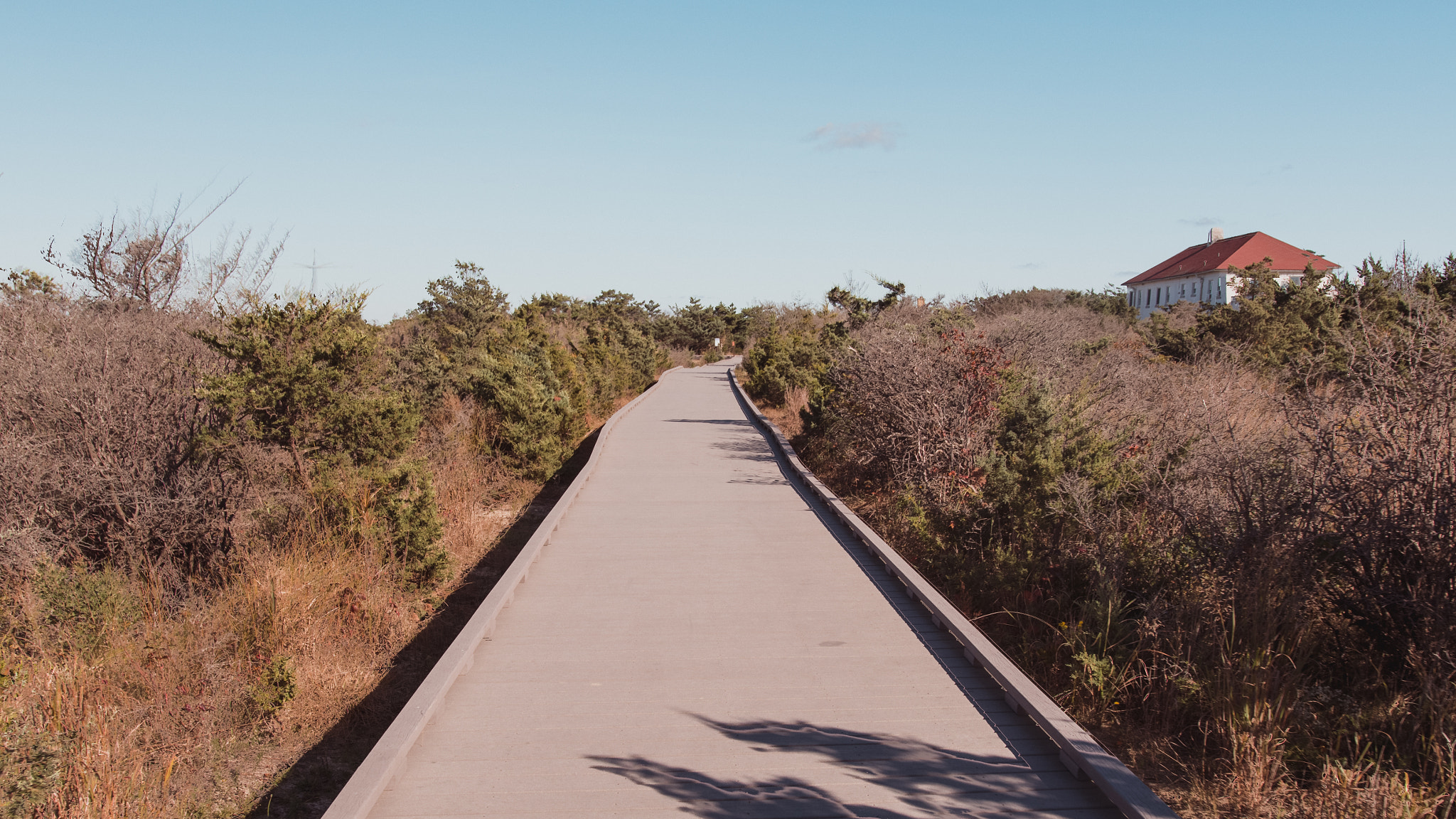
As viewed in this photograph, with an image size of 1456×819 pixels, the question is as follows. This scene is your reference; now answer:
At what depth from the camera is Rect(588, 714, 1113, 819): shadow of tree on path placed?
11.3ft

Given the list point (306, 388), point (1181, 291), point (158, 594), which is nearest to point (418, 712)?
point (158, 594)

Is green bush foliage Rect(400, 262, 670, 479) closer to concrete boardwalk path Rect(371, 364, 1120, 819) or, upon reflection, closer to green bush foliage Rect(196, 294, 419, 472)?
green bush foliage Rect(196, 294, 419, 472)

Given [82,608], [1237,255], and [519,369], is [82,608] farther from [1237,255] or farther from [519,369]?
[1237,255]

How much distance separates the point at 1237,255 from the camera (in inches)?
2003

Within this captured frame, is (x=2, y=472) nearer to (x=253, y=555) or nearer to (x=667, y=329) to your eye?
(x=253, y=555)

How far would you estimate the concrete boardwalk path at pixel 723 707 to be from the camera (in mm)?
3543

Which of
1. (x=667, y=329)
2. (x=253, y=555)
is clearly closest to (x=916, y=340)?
(x=253, y=555)

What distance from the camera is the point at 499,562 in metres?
9.34

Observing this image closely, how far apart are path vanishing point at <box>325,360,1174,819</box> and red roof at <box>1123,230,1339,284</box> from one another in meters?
49.2

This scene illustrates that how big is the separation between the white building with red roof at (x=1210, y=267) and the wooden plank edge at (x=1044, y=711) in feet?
141

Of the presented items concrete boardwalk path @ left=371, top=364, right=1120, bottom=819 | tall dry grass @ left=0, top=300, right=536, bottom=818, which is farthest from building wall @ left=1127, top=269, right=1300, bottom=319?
tall dry grass @ left=0, top=300, right=536, bottom=818

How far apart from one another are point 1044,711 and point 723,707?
5.32ft

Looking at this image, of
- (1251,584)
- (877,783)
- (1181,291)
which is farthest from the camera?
(1181,291)

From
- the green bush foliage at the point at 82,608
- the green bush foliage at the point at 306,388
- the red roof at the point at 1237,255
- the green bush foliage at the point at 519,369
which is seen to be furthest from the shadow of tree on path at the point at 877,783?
the red roof at the point at 1237,255
